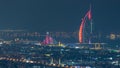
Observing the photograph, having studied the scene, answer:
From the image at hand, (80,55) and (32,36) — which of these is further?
(32,36)


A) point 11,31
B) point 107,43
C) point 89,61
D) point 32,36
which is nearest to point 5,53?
Result: point 89,61

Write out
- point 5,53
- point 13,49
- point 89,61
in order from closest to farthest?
point 89,61
point 5,53
point 13,49

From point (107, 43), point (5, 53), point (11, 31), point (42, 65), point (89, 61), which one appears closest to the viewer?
point (42, 65)

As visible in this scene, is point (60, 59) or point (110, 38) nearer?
point (60, 59)

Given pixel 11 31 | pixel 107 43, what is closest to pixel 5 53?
pixel 107 43

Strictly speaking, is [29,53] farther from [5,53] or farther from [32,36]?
[32,36]

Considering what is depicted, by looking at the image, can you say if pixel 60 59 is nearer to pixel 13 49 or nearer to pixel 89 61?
pixel 89 61

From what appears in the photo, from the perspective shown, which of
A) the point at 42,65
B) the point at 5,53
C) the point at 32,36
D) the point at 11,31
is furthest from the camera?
the point at 11,31

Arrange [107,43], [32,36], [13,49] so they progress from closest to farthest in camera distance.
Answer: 1. [13,49]
2. [107,43]
3. [32,36]
